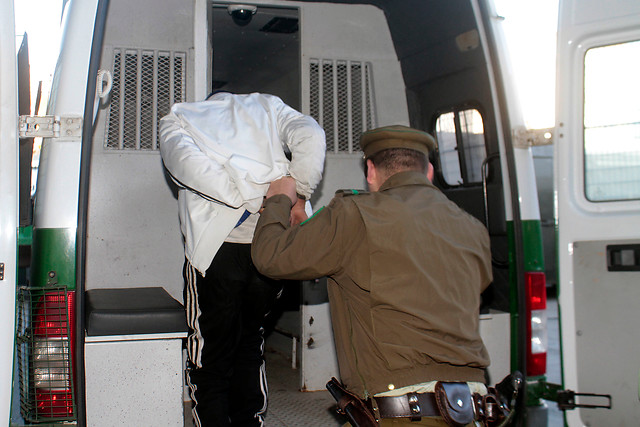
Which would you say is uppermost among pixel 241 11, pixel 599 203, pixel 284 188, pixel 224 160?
pixel 241 11

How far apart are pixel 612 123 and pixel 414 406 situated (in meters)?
1.29

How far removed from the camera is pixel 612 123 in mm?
2334

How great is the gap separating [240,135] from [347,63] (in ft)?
6.12

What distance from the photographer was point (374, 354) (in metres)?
1.98

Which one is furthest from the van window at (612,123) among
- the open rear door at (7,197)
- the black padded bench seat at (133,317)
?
the open rear door at (7,197)

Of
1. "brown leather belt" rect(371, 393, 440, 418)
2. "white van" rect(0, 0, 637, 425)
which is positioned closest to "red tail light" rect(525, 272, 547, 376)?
"white van" rect(0, 0, 637, 425)

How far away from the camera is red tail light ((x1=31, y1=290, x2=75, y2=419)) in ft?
7.10

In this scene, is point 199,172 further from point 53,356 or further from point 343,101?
point 343,101

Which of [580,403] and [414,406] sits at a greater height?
[414,406]

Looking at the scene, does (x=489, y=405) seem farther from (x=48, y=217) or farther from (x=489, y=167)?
(x=489, y=167)

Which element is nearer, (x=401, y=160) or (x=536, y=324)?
(x=401, y=160)

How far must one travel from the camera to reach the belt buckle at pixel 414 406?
1877 millimetres

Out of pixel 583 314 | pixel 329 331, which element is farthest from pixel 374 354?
pixel 329 331

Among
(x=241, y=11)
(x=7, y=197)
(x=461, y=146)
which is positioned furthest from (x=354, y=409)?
(x=241, y=11)
